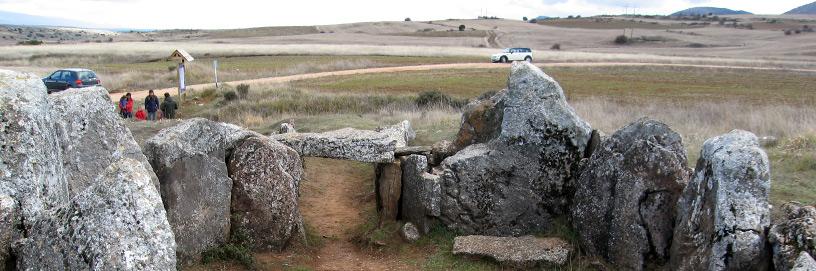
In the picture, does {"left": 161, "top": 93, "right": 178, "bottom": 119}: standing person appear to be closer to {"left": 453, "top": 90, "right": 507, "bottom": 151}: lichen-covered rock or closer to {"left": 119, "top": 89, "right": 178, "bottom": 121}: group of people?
{"left": 119, "top": 89, "right": 178, "bottom": 121}: group of people

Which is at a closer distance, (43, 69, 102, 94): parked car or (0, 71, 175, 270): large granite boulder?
(0, 71, 175, 270): large granite boulder

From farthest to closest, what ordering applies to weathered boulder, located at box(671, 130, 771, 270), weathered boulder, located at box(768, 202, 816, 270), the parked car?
the parked car < weathered boulder, located at box(671, 130, 771, 270) < weathered boulder, located at box(768, 202, 816, 270)

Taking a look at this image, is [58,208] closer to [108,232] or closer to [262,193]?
[108,232]

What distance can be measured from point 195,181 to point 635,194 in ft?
19.1

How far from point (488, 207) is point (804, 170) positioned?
595 cm

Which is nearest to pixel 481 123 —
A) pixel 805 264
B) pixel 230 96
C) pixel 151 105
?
pixel 805 264

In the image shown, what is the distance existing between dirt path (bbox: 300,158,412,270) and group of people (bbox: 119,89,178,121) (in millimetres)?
10941

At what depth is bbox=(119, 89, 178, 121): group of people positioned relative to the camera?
78.7ft

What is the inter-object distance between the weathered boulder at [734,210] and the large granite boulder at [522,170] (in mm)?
3118

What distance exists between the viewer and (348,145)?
11.2 meters

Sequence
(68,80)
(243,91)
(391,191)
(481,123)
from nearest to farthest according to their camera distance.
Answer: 1. (391,191)
2. (481,123)
3. (243,91)
4. (68,80)

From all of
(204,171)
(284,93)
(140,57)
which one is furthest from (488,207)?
(140,57)

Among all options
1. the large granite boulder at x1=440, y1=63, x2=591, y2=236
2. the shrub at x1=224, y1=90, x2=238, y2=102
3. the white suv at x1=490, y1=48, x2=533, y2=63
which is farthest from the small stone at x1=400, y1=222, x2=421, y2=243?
the white suv at x1=490, y1=48, x2=533, y2=63

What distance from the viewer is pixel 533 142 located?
11.0m
